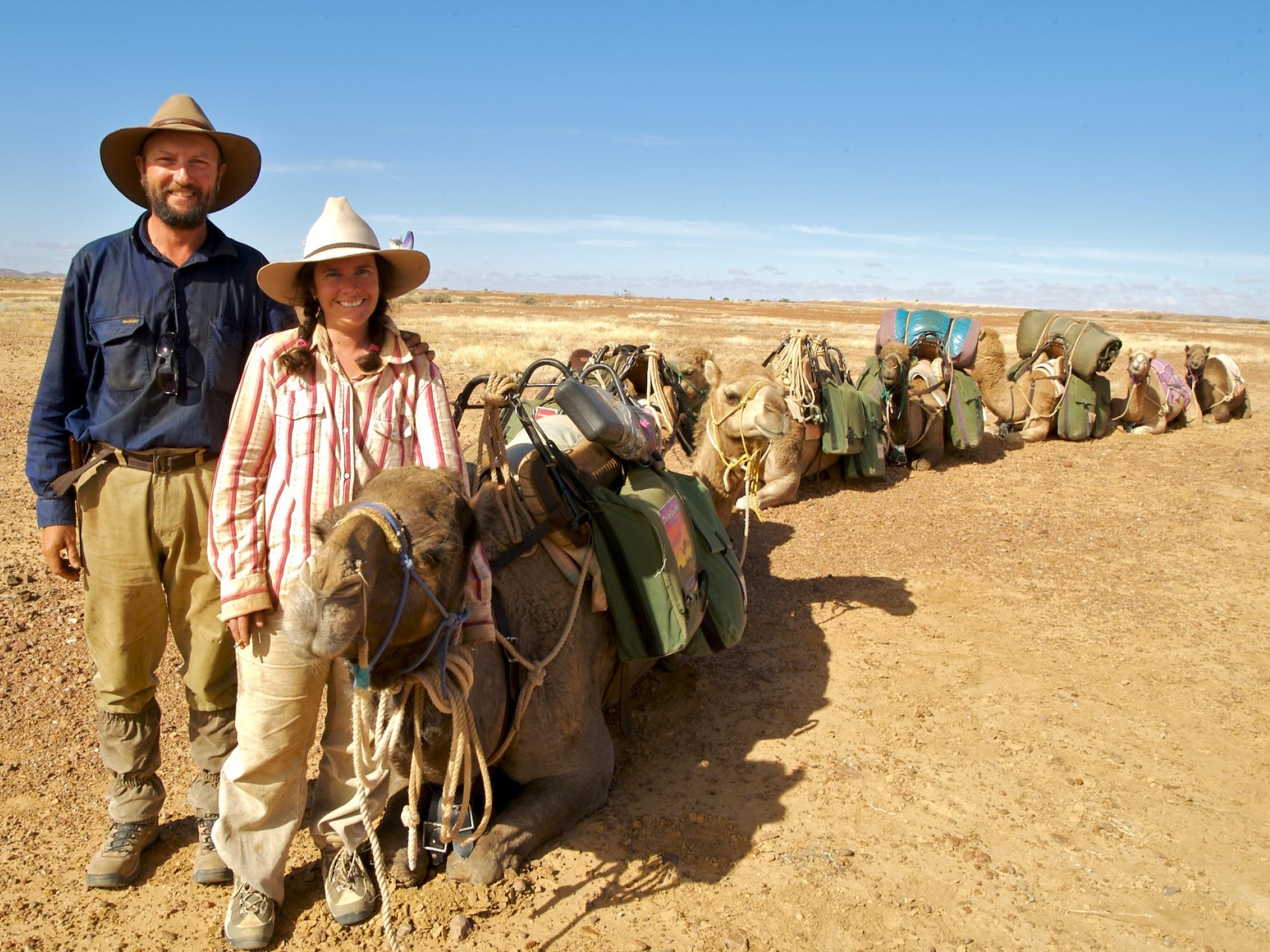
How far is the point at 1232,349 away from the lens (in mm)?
35031

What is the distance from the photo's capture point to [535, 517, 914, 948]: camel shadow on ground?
11.7 ft

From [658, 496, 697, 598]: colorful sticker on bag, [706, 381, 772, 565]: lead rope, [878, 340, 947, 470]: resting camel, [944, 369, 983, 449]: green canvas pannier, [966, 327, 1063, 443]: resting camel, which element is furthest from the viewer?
[966, 327, 1063, 443]: resting camel

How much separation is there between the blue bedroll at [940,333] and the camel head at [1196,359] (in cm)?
562

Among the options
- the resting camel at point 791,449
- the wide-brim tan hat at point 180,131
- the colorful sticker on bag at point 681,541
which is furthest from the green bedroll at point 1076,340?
the wide-brim tan hat at point 180,131

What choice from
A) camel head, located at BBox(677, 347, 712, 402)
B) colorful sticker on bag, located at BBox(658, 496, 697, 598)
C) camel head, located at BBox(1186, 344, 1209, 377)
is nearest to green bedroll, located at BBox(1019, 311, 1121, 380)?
camel head, located at BBox(1186, 344, 1209, 377)

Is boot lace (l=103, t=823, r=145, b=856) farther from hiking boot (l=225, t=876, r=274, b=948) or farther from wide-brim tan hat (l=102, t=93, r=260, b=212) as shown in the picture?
wide-brim tan hat (l=102, t=93, r=260, b=212)

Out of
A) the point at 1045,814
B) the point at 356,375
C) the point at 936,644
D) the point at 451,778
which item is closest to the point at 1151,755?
the point at 1045,814

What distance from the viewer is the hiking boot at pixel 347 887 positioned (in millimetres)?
3176

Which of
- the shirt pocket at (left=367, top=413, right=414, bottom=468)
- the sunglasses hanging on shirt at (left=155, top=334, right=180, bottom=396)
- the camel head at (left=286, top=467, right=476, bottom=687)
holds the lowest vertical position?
the camel head at (left=286, top=467, right=476, bottom=687)

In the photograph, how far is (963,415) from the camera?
38.4 ft

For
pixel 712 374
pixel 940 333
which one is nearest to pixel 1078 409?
pixel 940 333

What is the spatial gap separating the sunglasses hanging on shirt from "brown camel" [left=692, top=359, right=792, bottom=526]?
144 inches

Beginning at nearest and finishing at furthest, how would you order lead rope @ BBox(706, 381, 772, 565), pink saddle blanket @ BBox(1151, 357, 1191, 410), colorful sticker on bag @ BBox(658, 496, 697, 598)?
colorful sticker on bag @ BBox(658, 496, 697, 598), lead rope @ BBox(706, 381, 772, 565), pink saddle blanket @ BBox(1151, 357, 1191, 410)

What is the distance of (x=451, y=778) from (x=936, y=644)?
3998 millimetres
